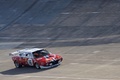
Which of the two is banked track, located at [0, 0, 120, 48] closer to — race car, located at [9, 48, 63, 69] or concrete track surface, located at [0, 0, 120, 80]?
concrete track surface, located at [0, 0, 120, 80]

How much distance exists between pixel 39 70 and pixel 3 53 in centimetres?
1046

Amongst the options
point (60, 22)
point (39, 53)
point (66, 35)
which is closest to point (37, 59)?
point (39, 53)

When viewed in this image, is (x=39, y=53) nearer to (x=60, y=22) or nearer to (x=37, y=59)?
(x=37, y=59)

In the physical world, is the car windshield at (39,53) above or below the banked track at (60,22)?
below

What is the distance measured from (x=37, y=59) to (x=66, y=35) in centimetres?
1217

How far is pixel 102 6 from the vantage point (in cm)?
4784

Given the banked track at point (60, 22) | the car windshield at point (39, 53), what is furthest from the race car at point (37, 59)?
the banked track at point (60, 22)

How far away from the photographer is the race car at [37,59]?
29.5m

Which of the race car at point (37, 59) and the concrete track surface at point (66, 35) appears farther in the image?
the race car at point (37, 59)

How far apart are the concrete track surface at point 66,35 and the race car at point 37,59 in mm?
435

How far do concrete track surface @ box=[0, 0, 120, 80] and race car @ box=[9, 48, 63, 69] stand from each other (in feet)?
1.43

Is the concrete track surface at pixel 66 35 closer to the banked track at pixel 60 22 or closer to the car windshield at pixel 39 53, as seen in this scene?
the banked track at pixel 60 22

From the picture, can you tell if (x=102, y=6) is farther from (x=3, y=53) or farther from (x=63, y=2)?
(x=3, y=53)

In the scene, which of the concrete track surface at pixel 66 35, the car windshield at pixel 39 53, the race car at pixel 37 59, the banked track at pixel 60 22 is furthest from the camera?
the banked track at pixel 60 22
